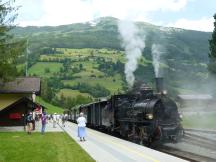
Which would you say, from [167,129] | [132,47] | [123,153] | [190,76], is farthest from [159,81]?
[190,76]

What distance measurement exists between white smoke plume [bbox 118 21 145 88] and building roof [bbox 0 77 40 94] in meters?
14.9

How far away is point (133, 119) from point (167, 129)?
3.58 meters

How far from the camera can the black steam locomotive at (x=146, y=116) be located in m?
26.2

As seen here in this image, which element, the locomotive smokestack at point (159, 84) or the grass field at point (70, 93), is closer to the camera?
the locomotive smokestack at point (159, 84)

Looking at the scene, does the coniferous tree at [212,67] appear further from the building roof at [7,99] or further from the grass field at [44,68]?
the grass field at [44,68]

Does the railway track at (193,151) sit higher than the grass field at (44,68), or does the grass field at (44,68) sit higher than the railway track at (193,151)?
the grass field at (44,68)

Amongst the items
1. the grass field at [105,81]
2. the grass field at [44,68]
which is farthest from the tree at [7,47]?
the grass field at [44,68]

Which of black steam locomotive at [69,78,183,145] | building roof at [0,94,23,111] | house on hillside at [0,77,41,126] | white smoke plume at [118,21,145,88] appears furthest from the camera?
building roof at [0,94,23,111]

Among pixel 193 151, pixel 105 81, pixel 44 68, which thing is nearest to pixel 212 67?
pixel 193 151

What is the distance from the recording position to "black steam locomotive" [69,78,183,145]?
2619 centimetres

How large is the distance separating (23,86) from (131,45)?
18362mm

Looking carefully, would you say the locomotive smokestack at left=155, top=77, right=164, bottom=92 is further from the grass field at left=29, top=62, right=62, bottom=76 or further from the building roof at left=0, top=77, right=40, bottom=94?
the grass field at left=29, top=62, right=62, bottom=76

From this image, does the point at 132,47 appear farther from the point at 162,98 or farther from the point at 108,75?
the point at 108,75

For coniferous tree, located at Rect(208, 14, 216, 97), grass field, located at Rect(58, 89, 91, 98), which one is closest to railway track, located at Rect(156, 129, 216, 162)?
coniferous tree, located at Rect(208, 14, 216, 97)
